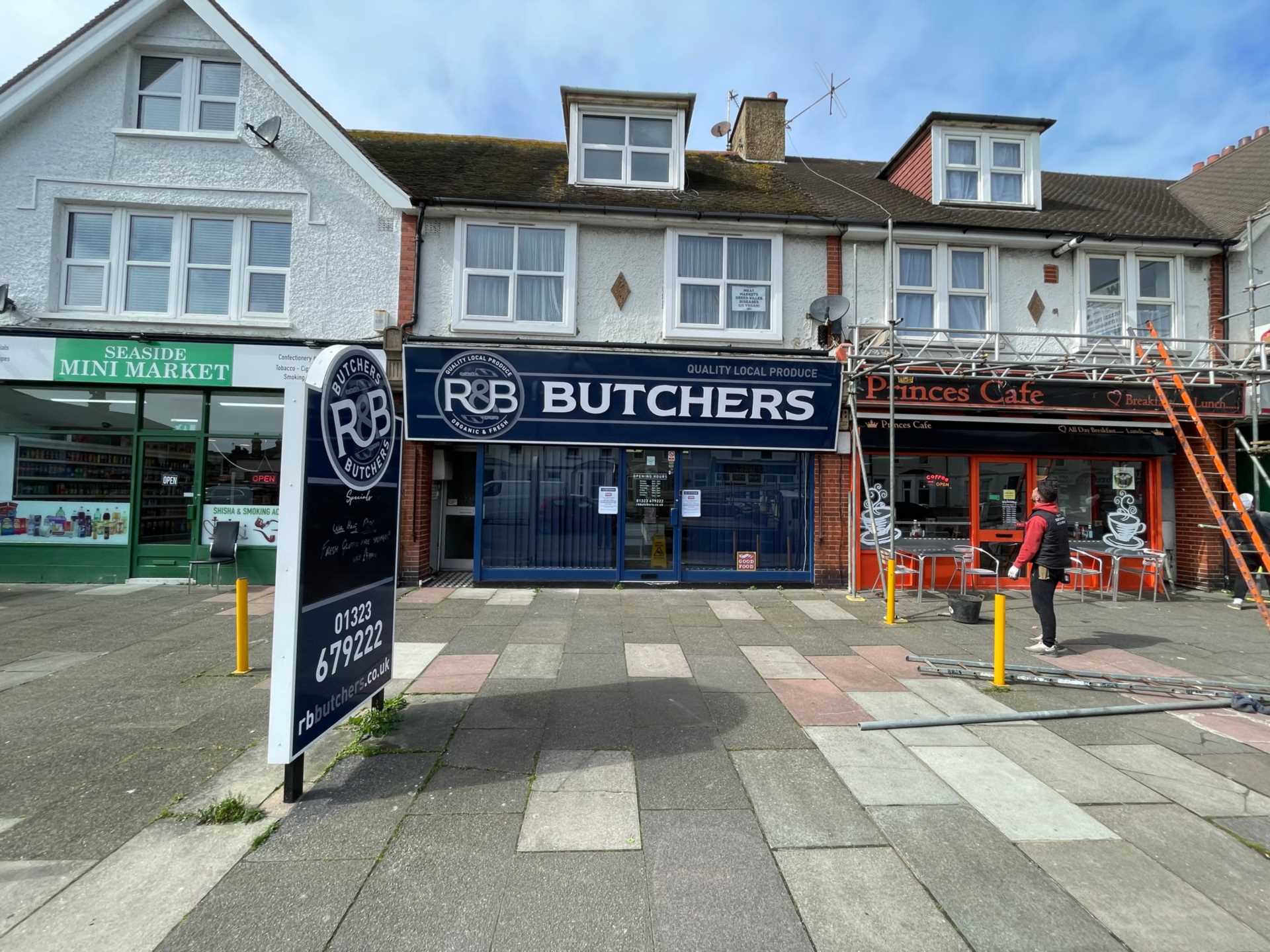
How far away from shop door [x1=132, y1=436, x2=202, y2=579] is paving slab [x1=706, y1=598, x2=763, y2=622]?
8.42 metres

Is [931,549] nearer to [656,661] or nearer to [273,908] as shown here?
A: [656,661]

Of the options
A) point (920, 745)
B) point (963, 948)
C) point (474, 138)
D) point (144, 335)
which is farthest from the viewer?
point (474, 138)

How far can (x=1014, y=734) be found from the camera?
4.23 meters

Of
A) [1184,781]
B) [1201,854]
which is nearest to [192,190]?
[1201,854]

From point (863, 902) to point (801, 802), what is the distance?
78 centimetres

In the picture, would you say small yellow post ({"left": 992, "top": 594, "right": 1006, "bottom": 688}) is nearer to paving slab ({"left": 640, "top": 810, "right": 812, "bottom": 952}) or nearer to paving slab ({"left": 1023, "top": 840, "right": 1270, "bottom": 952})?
paving slab ({"left": 1023, "top": 840, "right": 1270, "bottom": 952})

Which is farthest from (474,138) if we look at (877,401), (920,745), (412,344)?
(920,745)

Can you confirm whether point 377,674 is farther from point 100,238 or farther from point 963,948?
point 100,238

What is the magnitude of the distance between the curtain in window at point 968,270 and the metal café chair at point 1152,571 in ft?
16.9

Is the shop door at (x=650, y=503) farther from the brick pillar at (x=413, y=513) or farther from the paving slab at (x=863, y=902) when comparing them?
the paving slab at (x=863, y=902)

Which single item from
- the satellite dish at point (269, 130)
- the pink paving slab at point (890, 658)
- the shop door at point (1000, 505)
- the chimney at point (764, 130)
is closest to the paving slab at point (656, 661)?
the pink paving slab at point (890, 658)

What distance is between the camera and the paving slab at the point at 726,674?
5.10 metres

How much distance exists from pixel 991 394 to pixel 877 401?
6.43 feet

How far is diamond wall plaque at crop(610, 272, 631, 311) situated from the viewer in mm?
9906
